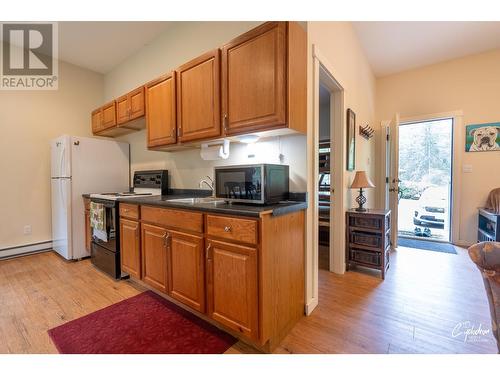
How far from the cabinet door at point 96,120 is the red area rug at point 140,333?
2.76m

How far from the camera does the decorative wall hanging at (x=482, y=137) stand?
340 centimetres

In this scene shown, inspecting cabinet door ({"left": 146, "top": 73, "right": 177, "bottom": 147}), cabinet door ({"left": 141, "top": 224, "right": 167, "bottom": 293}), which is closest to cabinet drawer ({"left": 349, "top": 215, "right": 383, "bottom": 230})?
cabinet door ({"left": 141, "top": 224, "right": 167, "bottom": 293})

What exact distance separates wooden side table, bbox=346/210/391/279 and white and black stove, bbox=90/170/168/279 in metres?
2.30

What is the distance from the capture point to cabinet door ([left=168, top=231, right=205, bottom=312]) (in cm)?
161

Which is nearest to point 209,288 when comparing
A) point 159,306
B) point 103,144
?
point 159,306

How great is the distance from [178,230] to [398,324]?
177cm

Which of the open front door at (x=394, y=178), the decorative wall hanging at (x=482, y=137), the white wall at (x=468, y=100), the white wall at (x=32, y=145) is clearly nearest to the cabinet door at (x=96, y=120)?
the white wall at (x=32, y=145)

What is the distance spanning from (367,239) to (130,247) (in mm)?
2508

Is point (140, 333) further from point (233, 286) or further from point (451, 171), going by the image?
point (451, 171)

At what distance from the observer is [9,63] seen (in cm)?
310

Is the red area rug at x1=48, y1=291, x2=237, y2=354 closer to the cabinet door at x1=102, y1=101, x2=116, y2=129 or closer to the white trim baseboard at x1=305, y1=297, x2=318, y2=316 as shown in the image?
the white trim baseboard at x1=305, y1=297, x2=318, y2=316
